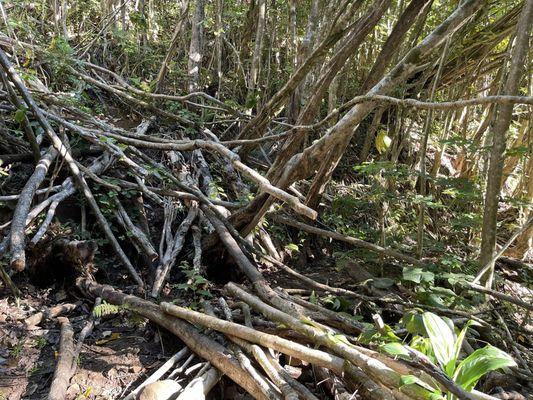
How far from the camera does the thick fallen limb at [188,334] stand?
2.10m

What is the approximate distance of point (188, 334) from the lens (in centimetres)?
248

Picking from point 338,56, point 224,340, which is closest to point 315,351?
point 224,340

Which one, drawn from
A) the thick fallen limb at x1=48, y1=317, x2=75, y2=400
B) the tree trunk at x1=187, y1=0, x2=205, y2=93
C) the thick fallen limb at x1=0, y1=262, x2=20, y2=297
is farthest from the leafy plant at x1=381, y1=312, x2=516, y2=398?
the tree trunk at x1=187, y1=0, x2=205, y2=93

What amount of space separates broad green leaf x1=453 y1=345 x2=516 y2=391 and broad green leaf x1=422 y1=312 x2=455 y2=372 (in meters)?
0.07

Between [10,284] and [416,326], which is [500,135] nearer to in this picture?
[416,326]

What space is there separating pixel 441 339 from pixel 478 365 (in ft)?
0.67

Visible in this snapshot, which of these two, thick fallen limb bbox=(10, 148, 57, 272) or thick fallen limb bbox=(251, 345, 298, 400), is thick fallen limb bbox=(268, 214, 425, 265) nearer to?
thick fallen limb bbox=(251, 345, 298, 400)

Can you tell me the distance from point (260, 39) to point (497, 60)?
304 centimetres

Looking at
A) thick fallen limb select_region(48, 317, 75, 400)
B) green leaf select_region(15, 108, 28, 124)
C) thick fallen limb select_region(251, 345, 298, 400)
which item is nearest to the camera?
thick fallen limb select_region(251, 345, 298, 400)

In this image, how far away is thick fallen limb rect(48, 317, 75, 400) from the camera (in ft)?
6.76

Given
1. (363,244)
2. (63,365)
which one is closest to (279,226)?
(363,244)

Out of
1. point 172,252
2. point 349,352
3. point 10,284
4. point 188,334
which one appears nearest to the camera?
point 349,352

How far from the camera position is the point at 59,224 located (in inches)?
139

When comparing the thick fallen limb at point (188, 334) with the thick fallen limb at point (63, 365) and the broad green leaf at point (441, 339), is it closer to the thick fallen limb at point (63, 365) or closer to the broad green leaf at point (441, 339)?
the thick fallen limb at point (63, 365)
